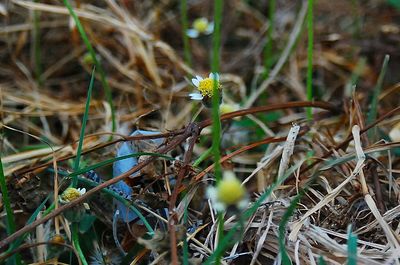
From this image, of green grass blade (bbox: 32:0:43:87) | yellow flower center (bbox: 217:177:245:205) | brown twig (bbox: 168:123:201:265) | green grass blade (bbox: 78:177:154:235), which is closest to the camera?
yellow flower center (bbox: 217:177:245:205)

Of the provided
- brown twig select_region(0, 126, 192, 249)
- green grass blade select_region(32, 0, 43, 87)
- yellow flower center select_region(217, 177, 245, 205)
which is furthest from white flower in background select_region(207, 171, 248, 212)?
green grass blade select_region(32, 0, 43, 87)

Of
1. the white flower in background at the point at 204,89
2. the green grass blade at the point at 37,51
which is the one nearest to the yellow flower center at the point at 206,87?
the white flower in background at the point at 204,89

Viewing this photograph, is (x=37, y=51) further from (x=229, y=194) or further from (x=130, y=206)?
(x=229, y=194)

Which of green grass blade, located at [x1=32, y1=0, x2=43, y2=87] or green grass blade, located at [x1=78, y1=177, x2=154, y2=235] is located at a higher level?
green grass blade, located at [x1=32, y1=0, x2=43, y2=87]

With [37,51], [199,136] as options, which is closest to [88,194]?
[199,136]

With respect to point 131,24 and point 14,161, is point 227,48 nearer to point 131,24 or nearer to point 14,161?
point 131,24

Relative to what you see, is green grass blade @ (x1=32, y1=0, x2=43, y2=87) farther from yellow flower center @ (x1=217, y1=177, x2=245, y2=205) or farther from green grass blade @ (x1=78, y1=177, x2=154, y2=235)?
yellow flower center @ (x1=217, y1=177, x2=245, y2=205)

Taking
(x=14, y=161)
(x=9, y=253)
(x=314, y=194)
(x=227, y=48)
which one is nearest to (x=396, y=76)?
(x=227, y=48)

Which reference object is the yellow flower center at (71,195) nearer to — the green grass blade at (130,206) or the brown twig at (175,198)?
the green grass blade at (130,206)
